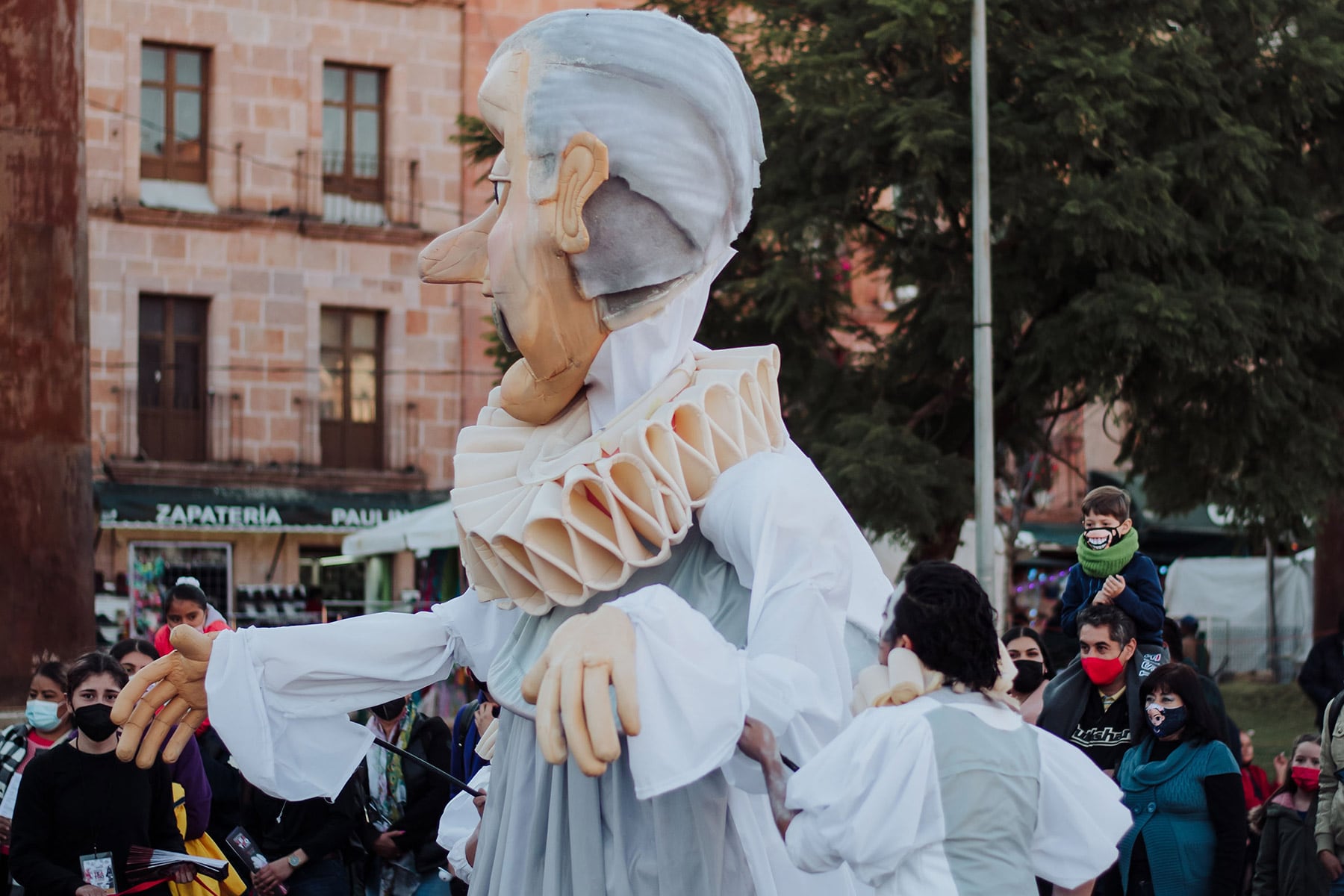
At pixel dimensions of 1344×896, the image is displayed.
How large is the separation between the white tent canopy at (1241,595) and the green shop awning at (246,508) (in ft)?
29.5

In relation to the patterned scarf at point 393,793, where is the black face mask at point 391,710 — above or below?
above

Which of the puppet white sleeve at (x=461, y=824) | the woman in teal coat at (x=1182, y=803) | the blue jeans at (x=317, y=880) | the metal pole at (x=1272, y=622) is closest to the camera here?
the puppet white sleeve at (x=461, y=824)

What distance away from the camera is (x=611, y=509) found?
10.3 ft

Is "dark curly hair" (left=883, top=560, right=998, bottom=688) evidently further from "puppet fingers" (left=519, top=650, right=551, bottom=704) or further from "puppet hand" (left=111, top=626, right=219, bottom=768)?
"puppet hand" (left=111, top=626, right=219, bottom=768)

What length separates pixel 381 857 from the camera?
6.89 meters

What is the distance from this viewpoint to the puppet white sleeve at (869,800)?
2891 millimetres

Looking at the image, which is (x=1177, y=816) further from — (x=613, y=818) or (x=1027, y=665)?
(x=613, y=818)

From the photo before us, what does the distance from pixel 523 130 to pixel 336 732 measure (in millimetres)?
1227

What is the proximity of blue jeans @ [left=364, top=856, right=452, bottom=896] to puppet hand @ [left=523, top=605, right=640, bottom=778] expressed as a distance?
14.2 ft

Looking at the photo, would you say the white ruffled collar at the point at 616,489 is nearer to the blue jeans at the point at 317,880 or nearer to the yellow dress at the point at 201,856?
the yellow dress at the point at 201,856

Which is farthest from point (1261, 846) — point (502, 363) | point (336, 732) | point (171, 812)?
point (502, 363)

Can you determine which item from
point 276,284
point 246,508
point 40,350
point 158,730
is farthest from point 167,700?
point 276,284

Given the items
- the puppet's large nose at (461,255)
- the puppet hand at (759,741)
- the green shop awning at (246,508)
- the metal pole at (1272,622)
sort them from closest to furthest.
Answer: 1. the puppet hand at (759,741)
2. the puppet's large nose at (461,255)
3. the metal pole at (1272,622)
4. the green shop awning at (246,508)

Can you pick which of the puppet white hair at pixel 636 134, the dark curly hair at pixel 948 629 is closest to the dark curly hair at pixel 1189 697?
the dark curly hair at pixel 948 629
